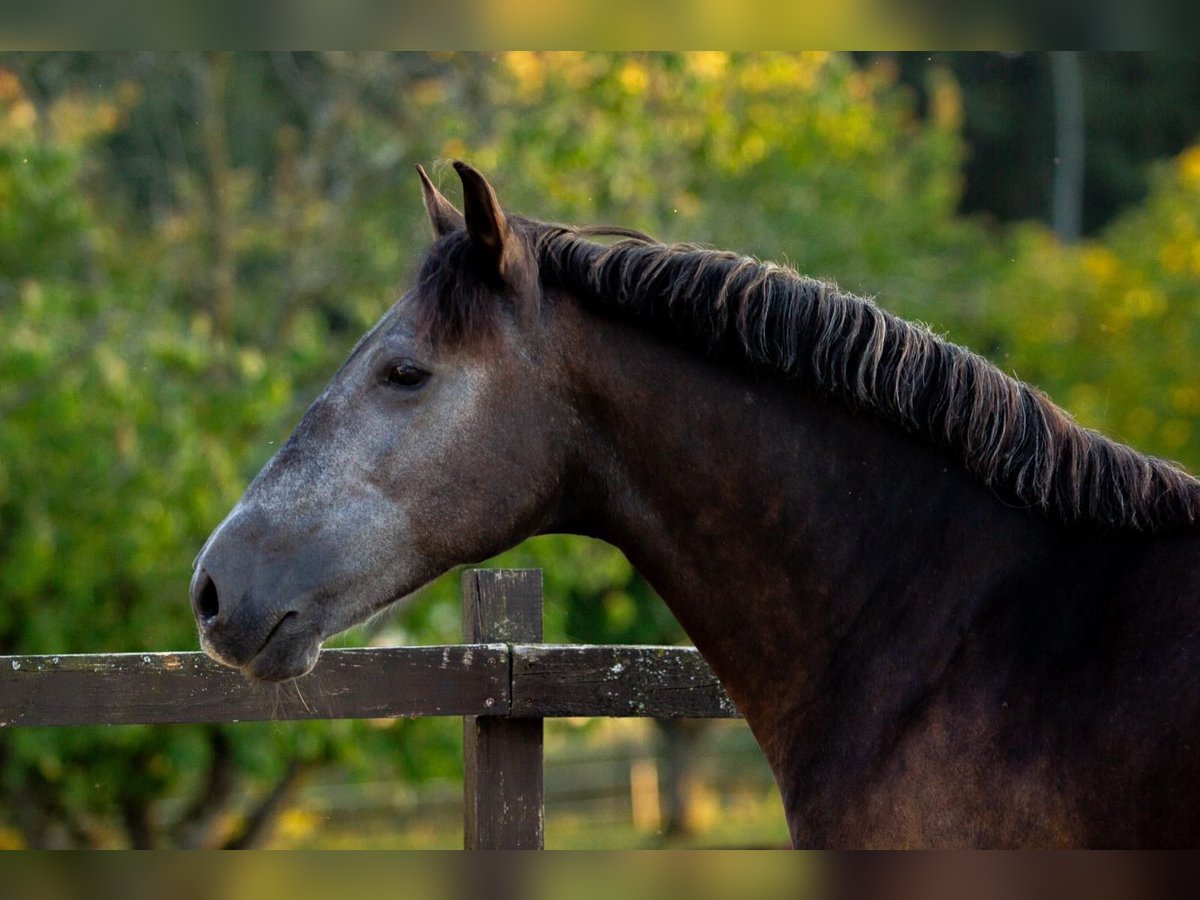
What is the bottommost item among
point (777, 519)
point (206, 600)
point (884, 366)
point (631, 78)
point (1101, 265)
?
point (206, 600)

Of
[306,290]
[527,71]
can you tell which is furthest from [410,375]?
[527,71]

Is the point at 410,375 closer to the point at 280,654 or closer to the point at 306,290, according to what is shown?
the point at 280,654

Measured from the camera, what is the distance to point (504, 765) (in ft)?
12.5

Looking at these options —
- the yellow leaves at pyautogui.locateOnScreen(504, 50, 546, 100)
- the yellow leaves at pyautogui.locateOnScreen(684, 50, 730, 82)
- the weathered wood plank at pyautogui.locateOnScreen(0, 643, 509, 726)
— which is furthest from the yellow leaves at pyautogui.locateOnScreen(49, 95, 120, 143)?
the weathered wood plank at pyautogui.locateOnScreen(0, 643, 509, 726)

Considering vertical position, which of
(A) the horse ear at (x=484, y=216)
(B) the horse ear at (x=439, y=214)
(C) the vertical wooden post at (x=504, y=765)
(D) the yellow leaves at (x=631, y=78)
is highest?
(D) the yellow leaves at (x=631, y=78)

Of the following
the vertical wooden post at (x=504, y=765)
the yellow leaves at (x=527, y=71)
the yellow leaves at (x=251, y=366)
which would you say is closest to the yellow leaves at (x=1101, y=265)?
the yellow leaves at (x=527, y=71)

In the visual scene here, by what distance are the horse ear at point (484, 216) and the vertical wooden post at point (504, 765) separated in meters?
1.30

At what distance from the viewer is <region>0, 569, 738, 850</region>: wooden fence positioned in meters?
3.59

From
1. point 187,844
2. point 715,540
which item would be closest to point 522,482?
point 715,540

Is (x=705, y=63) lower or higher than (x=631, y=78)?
higher

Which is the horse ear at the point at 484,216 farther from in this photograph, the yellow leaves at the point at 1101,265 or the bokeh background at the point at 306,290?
the yellow leaves at the point at 1101,265

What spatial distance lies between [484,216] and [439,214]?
40 cm

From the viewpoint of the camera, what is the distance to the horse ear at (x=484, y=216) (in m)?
2.72

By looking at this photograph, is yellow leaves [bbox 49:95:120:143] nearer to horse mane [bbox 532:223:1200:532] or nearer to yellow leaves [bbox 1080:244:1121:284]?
horse mane [bbox 532:223:1200:532]
